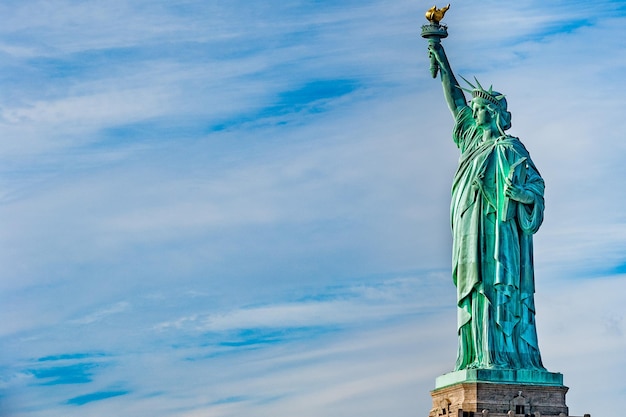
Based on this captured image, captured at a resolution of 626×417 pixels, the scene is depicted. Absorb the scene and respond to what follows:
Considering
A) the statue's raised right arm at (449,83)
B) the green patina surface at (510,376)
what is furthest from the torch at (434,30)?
the green patina surface at (510,376)

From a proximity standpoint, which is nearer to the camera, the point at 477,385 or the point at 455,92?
the point at 477,385

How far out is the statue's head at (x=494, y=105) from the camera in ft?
159

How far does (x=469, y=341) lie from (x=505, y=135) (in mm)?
5416

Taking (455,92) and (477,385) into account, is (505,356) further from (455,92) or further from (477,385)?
(455,92)

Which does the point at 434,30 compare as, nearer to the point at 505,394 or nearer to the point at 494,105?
the point at 494,105

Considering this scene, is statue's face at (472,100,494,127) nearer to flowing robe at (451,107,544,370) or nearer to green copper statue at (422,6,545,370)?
green copper statue at (422,6,545,370)

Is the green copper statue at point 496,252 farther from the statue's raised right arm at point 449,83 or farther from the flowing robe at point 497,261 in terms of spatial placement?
the statue's raised right arm at point 449,83

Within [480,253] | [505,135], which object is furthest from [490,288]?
[505,135]

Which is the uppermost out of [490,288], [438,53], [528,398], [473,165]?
[438,53]

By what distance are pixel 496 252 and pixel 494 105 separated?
13.0ft

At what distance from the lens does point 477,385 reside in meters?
46.1

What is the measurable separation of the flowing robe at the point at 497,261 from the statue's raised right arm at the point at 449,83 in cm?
196

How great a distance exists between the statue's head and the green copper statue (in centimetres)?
4

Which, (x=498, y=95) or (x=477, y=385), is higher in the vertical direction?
(x=498, y=95)
